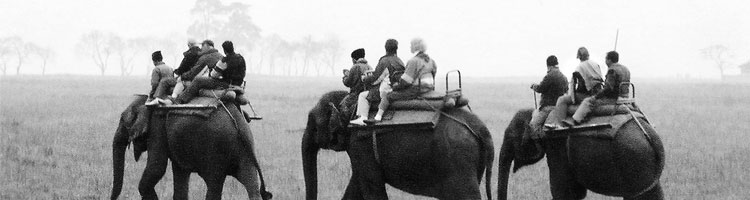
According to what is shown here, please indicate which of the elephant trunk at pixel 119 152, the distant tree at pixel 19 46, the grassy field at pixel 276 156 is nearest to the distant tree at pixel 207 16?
the distant tree at pixel 19 46

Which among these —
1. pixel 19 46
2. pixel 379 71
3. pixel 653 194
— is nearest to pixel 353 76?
pixel 379 71

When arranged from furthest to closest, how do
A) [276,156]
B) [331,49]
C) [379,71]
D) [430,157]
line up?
[331,49] < [276,156] < [379,71] < [430,157]

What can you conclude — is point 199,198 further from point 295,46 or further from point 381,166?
point 295,46

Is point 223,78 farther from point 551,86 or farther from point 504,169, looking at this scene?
point 551,86

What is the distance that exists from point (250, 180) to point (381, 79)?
7.87ft

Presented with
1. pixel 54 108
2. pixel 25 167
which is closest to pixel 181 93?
pixel 25 167

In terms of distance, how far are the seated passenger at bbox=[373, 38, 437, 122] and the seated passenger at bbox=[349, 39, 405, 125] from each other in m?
0.13

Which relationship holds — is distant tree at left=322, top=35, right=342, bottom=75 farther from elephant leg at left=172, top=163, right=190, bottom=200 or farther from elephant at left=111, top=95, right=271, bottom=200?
elephant at left=111, top=95, right=271, bottom=200

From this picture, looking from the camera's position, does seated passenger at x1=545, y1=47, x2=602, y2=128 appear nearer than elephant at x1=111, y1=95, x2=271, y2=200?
Yes

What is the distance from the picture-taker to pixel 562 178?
38.8ft

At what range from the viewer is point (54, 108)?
3600cm

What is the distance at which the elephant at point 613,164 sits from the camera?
1082cm

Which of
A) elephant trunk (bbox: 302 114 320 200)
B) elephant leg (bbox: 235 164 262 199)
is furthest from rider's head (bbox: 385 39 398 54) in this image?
elephant leg (bbox: 235 164 262 199)

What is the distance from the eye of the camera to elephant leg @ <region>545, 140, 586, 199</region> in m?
11.8
